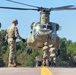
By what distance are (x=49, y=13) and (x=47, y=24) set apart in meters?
2.04

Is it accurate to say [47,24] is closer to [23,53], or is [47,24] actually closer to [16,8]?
[16,8]

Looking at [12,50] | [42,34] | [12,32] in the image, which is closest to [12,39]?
[12,32]

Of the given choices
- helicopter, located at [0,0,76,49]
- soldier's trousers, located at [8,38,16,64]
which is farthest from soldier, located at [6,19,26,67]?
helicopter, located at [0,0,76,49]

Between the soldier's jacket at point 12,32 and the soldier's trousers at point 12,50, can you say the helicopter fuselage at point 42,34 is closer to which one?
the soldier's jacket at point 12,32

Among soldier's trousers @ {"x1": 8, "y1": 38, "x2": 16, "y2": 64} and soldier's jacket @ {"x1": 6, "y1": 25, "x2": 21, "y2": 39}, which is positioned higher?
soldier's jacket @ {"x1": 6, "y1": 25, "x2": 21, "y2": 39}

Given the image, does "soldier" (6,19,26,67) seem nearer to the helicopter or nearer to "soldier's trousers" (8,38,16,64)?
"soldier's trousers" (8,38,16,64)

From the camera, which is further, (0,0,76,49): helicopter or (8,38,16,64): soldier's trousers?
(0,0,76,49): helicopter

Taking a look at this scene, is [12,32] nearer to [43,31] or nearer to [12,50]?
[12,50]

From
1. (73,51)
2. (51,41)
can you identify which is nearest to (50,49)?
(51,41)

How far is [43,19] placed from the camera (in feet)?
132

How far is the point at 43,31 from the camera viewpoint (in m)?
38.0

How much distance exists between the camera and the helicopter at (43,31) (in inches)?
1449

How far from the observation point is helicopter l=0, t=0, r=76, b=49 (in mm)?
36812

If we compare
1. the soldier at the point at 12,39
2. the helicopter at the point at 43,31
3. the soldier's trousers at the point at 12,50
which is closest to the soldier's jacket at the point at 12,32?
the soldier at the point at 12,39
